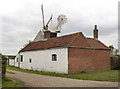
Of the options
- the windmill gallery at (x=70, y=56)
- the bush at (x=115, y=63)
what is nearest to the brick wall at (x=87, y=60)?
the windmill gallery at (x=70, y=56)

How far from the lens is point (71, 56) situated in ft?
69.6

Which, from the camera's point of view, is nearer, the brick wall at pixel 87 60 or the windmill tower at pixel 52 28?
the brick wall at pixel 87 60

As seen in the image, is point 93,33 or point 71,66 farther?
point 93,33

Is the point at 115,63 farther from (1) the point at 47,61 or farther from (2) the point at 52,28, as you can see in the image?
(2) the point at 52,28

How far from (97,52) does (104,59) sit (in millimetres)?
2049

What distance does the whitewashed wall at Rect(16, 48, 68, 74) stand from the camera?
70.3ft

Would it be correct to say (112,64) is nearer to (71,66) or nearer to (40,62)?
(71,66)

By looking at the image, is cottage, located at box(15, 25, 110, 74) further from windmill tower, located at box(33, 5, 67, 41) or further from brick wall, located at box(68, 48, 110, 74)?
windmill tower, located at box(33, 5, 67, 41)

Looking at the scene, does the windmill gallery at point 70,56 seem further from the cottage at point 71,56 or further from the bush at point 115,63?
the bush at point 115,63

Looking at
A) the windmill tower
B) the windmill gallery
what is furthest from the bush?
the windmill tower

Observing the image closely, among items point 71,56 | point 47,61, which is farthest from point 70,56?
point 47,61

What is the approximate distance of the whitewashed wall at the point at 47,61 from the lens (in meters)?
21.4

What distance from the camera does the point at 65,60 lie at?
21.1 metres

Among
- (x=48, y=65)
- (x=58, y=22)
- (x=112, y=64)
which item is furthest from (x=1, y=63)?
(x=58, y=22)
